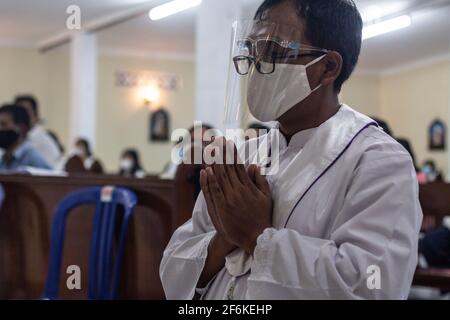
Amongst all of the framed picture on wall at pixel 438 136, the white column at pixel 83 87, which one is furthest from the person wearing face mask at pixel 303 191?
the framed picture on wall at pixel 438 136

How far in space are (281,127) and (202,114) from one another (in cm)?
519

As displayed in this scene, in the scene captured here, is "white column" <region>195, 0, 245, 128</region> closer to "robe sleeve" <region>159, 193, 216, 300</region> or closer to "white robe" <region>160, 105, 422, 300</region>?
"robe sleeve" <region>159, 193, 216, 300</region>

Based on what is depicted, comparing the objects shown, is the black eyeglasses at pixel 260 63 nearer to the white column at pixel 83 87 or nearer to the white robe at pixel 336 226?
the white robe at pixel 336 226

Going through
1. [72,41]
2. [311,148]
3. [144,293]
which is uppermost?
[72,41]

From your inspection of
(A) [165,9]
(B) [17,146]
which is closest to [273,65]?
(A) [165,9]

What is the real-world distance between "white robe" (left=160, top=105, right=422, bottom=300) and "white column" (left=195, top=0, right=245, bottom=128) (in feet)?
16.8

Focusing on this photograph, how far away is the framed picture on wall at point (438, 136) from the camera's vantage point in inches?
482

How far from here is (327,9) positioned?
4.35ft

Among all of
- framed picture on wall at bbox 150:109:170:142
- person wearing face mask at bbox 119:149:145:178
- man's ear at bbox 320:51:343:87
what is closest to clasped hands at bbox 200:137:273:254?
man's ear at bbox 320:51:343:87

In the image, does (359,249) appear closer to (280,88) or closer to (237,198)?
(237,198)

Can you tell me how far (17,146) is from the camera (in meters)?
4.34

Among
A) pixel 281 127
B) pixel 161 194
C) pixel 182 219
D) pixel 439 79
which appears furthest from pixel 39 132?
pixel 439 79
